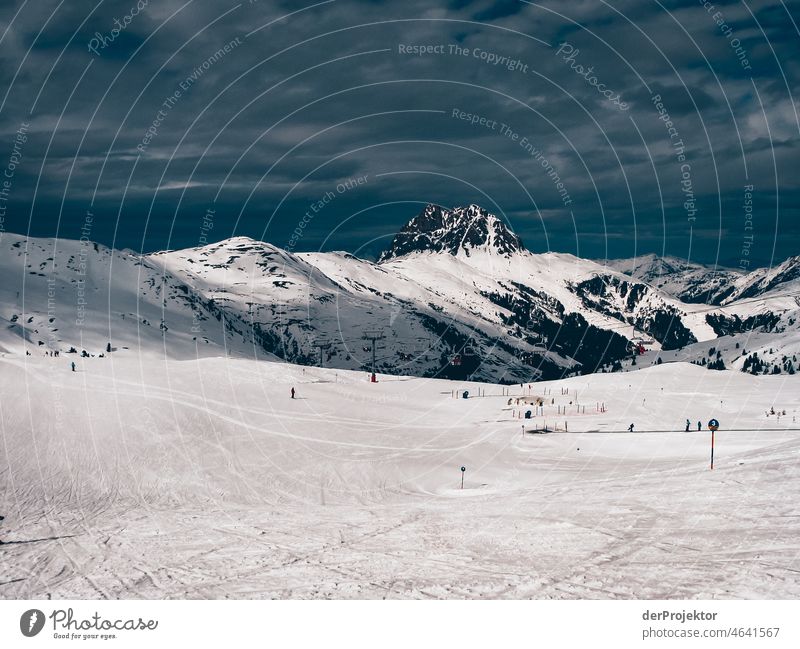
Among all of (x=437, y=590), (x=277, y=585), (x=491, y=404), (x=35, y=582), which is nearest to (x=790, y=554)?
(x=437, y=590)

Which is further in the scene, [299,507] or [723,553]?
[299,507]

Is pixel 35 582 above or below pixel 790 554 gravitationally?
below

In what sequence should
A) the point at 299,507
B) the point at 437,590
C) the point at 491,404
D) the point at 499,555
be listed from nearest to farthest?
1. the point at 437,590
2. the point at 499,555
3. the point at 299,507
4. the point at 491,404

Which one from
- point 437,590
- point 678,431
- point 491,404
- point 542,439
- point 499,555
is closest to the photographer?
point 437,590

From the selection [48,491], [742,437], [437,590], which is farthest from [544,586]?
[742,437]

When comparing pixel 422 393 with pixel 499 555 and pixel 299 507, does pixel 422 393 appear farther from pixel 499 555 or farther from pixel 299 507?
pixel 499 555

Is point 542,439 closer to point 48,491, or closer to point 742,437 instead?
point 742,437
